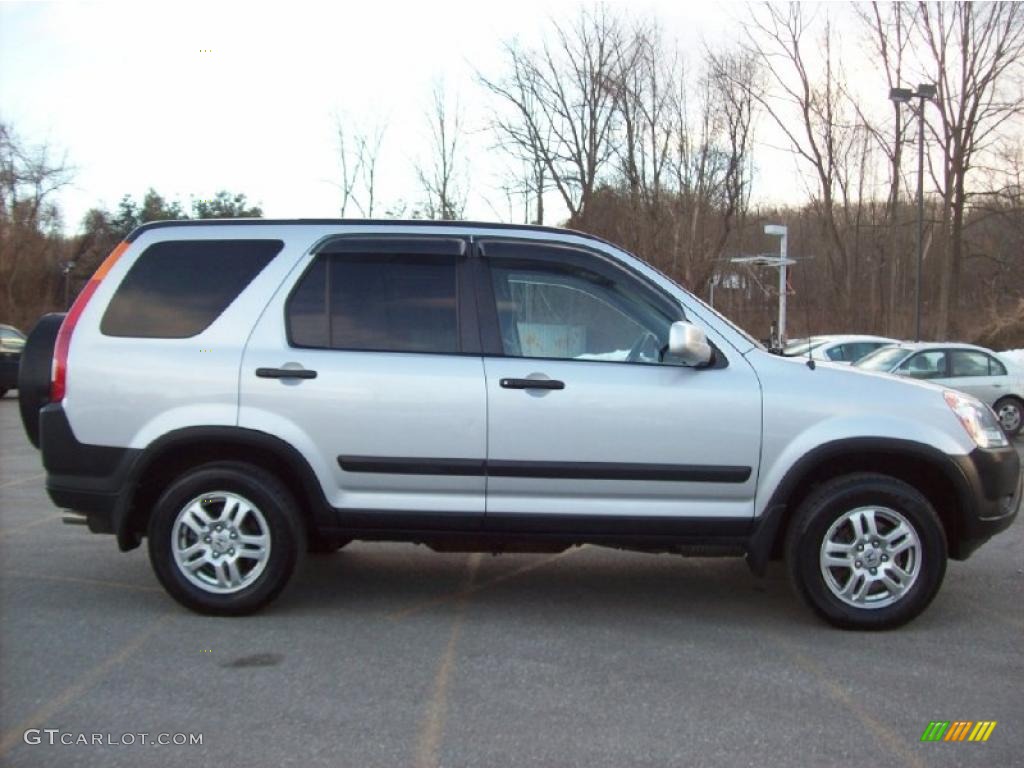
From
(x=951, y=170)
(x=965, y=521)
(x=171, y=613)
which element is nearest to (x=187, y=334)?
(x=171, y=613)

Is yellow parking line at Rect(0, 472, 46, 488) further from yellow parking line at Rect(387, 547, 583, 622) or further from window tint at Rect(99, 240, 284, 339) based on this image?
yellow parking line at Rect(387, 547, 583, 622)

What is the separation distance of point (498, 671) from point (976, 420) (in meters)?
2.82

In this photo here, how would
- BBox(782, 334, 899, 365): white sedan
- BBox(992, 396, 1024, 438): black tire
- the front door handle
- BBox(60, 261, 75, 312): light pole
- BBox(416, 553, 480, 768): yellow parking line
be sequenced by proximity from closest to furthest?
BBox(416, 553, 480, 768): yellow parking line
the front door handle
BBox(992, 396, 1024, 438): black tire
BBox(782, 334, 899, 365): white sedan
BBox(60, 261, 75, 312): light pole

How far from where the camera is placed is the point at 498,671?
4227 millimetres

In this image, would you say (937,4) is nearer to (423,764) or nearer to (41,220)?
(423,764)

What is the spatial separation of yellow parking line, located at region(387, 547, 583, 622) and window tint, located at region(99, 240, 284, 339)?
6.12ft

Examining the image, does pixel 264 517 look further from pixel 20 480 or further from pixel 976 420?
pixel 20 480

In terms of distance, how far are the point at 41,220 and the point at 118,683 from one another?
48.8 meters

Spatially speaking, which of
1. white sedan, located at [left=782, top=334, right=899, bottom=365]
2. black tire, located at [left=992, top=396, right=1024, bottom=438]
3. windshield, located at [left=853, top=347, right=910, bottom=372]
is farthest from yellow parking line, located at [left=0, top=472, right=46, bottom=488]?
white sedan, located at [left=782, top=334, right=899, bottom=365]

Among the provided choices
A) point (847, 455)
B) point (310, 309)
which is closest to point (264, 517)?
point (310, 309)

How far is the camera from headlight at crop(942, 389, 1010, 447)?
4830 mm

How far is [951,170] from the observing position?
105 feet

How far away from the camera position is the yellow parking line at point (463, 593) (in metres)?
5.12

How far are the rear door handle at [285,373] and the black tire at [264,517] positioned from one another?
0.50 metres
